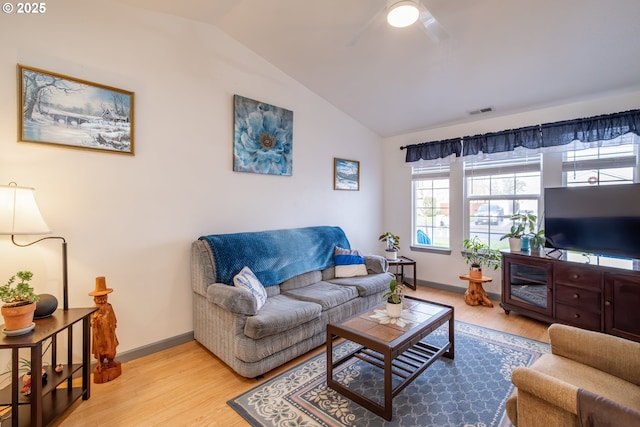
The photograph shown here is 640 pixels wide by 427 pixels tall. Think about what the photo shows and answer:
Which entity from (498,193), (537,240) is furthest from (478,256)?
(498,193)

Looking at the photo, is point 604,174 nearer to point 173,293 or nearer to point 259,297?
point 259,297

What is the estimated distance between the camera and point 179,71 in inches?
112

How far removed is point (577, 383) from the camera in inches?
57.4

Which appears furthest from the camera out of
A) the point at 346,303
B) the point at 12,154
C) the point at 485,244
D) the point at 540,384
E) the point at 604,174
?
the point at 485,244

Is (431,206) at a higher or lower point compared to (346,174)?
lower

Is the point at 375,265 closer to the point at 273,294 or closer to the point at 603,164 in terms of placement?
the point at 273,294

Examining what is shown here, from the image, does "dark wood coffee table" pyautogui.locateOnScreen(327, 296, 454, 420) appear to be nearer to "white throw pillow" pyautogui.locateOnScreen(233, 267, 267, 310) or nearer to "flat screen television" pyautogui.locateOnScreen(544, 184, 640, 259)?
"white throw pillow" pyautogui.locateOnScreen(233, 267, 267, 310)

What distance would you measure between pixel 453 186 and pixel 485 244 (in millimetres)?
954

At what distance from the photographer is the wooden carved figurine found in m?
2.21

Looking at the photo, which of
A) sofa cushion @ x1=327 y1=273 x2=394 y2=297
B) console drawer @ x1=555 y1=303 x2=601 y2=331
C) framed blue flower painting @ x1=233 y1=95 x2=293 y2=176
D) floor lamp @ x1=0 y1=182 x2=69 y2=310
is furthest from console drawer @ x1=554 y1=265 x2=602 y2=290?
floor lamp @ x1=0 y1=182 x2=69 y2=310

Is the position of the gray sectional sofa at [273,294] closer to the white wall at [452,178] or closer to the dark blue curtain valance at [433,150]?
the white wall at [452,178]

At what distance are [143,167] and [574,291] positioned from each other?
431cm

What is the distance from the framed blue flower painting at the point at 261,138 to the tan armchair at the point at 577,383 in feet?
9.59

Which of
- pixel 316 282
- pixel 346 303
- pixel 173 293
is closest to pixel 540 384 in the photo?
pixel 346 303
